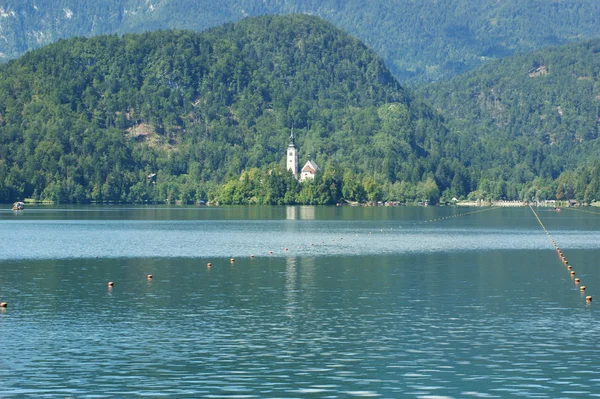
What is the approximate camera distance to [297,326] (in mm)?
50969

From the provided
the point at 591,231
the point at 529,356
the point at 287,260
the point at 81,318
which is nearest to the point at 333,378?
the point at 529,356

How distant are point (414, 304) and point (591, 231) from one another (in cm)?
10171

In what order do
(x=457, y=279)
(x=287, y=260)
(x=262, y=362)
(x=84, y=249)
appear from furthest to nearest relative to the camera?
(x=84, y=249) → (x=287, y=260) → (x=457, y=279) → (x=262, y=362)

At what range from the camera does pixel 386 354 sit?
4334cm

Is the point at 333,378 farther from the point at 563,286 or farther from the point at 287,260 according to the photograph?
the point at 287,260

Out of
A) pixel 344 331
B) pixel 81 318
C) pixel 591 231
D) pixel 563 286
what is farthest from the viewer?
pixel 591 231

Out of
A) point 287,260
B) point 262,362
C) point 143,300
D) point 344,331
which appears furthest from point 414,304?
point 287,260

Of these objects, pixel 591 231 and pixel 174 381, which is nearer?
pixel 174 381

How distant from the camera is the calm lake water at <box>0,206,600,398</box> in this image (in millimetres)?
37969

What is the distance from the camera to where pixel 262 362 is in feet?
137

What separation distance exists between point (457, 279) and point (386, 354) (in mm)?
32109

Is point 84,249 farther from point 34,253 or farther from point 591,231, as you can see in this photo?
point 591,231

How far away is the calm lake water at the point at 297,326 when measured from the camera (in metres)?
38.0

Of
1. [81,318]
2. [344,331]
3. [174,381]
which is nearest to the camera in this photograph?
[174,381]
